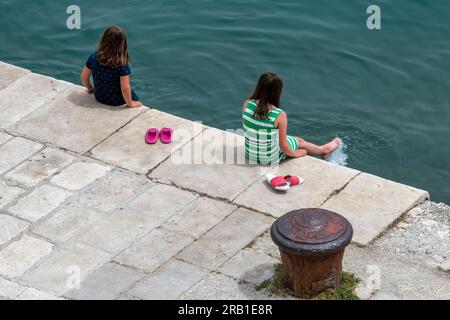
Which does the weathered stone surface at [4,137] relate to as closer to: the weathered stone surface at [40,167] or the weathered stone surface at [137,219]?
the weathered stone surface at [40,167]

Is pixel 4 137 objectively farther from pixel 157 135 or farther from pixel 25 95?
pixel 157 135

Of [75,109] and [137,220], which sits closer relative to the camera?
[137,220]

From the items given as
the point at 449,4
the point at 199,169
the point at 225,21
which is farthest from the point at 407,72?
the point at 199,169

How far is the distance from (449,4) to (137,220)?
27.2 feet

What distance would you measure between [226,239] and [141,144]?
6.54ft

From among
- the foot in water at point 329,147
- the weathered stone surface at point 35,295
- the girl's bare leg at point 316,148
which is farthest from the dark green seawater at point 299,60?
the weathered stone surface at point 35,295

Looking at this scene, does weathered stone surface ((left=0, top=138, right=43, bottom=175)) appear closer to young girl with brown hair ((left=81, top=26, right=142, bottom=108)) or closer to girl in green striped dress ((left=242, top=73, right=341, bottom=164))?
young girl with brown hair ((left=81, top=26, right=142, bottom=108))

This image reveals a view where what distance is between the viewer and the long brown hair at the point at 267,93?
9773 mm

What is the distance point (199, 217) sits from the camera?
9523 mm

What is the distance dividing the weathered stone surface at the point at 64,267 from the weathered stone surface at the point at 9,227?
0.51m
